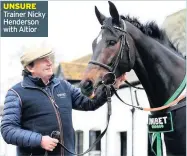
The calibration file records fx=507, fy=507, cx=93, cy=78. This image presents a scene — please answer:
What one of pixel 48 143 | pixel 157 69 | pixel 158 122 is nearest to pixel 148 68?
pixel 157 69

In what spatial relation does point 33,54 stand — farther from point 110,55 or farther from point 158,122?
point 158,122

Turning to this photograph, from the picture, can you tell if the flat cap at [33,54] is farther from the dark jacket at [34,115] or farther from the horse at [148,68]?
the horse at [148,68]

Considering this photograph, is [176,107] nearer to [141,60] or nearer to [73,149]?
[141,60]

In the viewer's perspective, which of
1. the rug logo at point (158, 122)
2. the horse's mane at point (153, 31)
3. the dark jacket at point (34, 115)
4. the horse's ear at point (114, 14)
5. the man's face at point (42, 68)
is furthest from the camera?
the horse's mane at point (153, 31)

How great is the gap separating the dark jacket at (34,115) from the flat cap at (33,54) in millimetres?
168

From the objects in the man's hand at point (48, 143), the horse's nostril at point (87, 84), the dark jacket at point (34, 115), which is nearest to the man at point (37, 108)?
the dark jacket at point (34, 115)

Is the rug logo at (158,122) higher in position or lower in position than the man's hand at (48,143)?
higher

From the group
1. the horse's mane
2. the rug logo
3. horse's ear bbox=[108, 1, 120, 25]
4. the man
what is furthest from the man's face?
the rug logo

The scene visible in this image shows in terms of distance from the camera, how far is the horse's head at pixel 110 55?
439cm

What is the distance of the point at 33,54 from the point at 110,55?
0.68m

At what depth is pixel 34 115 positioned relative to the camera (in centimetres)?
430

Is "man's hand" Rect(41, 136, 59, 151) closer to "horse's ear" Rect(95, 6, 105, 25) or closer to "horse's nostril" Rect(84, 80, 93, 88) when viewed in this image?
"horse's nostril" Rect(84, 80, 93, 88)

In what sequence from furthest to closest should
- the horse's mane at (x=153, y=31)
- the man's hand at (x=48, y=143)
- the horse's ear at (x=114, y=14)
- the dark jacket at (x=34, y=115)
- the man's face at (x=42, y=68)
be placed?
the horse's mane at (x=153, y=31)
the horse's ear at (x=114, y=14)
the man's face at (x=42, y=68)
the dark jacket at (x=34, y=115)
the man's hand at (x=48, y=143)

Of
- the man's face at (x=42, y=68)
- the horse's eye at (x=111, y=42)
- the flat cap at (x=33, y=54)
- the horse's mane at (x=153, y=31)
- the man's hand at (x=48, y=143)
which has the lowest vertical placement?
the man's hand at (x=48, y=143)
